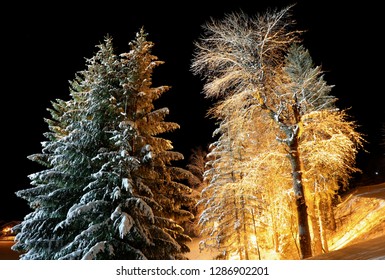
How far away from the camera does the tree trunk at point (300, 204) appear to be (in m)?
12.1

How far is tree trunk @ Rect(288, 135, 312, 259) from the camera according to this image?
12.1 meters

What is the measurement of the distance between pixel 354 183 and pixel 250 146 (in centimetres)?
2633

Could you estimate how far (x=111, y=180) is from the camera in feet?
42.4

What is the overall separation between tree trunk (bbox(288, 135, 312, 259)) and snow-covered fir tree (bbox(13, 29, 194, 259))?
15.3 ft

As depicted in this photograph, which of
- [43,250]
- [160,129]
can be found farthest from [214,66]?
[43,250]

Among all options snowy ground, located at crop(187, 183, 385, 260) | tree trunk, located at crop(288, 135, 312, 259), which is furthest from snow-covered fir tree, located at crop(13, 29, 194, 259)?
snowy ground, located at crop(187, 183, 385, 260)

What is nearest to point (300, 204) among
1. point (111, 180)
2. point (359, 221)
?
point (111, 180)

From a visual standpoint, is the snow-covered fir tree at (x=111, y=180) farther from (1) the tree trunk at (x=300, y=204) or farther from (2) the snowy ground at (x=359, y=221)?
(2) the snowy ground at (x=359, y=221)

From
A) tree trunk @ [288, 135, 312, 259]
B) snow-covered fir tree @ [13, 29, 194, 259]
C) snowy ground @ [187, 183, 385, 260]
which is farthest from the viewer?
snowy ground @ [187, 183, 385, 260]

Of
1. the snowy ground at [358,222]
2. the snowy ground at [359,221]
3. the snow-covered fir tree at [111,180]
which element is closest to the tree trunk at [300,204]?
the snowy ground at [358,222]

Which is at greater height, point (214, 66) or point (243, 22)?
point (243, 22)

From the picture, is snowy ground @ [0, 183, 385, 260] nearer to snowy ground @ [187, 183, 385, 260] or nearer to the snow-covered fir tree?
snowy ground @ [187, 183, 385, 260]
